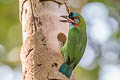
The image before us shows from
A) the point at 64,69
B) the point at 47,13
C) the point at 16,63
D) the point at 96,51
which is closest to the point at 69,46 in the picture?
the point at 64,69

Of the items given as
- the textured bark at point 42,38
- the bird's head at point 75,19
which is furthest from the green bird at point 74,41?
the textured bark at point 42,38

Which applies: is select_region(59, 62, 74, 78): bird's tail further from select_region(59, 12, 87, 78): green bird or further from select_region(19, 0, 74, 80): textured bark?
select_region(19, 0, 74, 80): textured bark

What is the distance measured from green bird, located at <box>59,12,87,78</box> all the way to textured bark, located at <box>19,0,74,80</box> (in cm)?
13

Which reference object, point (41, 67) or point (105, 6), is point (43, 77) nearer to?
point (41, 67)

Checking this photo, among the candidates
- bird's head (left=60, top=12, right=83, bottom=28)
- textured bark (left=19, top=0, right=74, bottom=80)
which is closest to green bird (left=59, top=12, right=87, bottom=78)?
bird's head (left=60, top=12, right=83, bottom=28)

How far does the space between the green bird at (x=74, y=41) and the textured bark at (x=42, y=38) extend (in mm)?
129

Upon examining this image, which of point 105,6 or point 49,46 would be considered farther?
point 105,6

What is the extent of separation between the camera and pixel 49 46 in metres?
2.14

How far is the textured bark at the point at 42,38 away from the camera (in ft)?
6.76

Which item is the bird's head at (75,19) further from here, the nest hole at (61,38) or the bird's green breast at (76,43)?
the nest hole at (61,38)

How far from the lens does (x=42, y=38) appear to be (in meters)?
2.16

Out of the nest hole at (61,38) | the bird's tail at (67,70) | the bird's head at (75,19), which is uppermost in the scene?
the bird's head at (75,19)

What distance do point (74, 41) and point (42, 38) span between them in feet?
0.84

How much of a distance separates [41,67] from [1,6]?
3.17 metres
